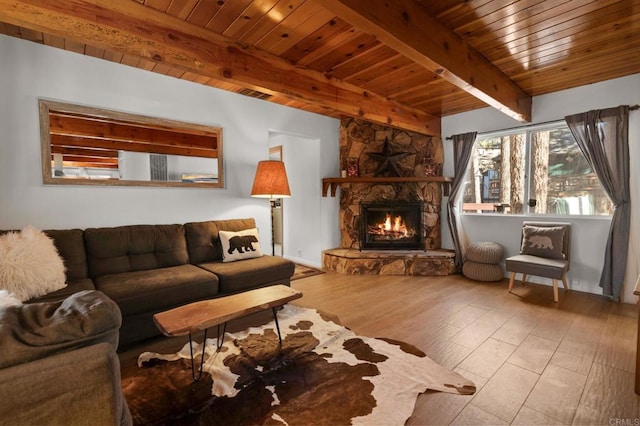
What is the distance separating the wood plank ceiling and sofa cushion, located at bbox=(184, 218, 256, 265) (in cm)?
158

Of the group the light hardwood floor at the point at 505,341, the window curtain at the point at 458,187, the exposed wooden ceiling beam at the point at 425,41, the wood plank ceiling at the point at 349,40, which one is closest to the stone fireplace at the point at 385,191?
the window curtain at the point at 458,187

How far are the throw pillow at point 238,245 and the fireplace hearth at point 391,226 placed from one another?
1.95m

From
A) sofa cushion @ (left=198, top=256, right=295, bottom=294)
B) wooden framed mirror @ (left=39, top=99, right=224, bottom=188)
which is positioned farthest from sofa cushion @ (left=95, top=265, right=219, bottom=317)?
wooden framed mirror @ (left=39, top=99, right=224, bottom=188)

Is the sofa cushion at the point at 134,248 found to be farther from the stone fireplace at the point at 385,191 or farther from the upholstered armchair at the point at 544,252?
the upholstered armchair at the point at 544,252

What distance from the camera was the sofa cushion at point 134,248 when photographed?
2604mm

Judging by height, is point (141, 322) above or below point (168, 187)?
below

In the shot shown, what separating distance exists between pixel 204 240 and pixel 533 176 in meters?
4.25

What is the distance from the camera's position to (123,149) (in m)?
3.00

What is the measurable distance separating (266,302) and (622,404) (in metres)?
2.12

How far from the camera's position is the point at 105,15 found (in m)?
1.91

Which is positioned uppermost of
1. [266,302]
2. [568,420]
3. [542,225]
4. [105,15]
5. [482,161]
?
[105,15]

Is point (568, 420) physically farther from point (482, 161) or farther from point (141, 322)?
point (482, 161)

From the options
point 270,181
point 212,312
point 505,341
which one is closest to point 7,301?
point 212,312

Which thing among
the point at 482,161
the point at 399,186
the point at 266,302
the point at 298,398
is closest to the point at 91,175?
the point at 266,302
